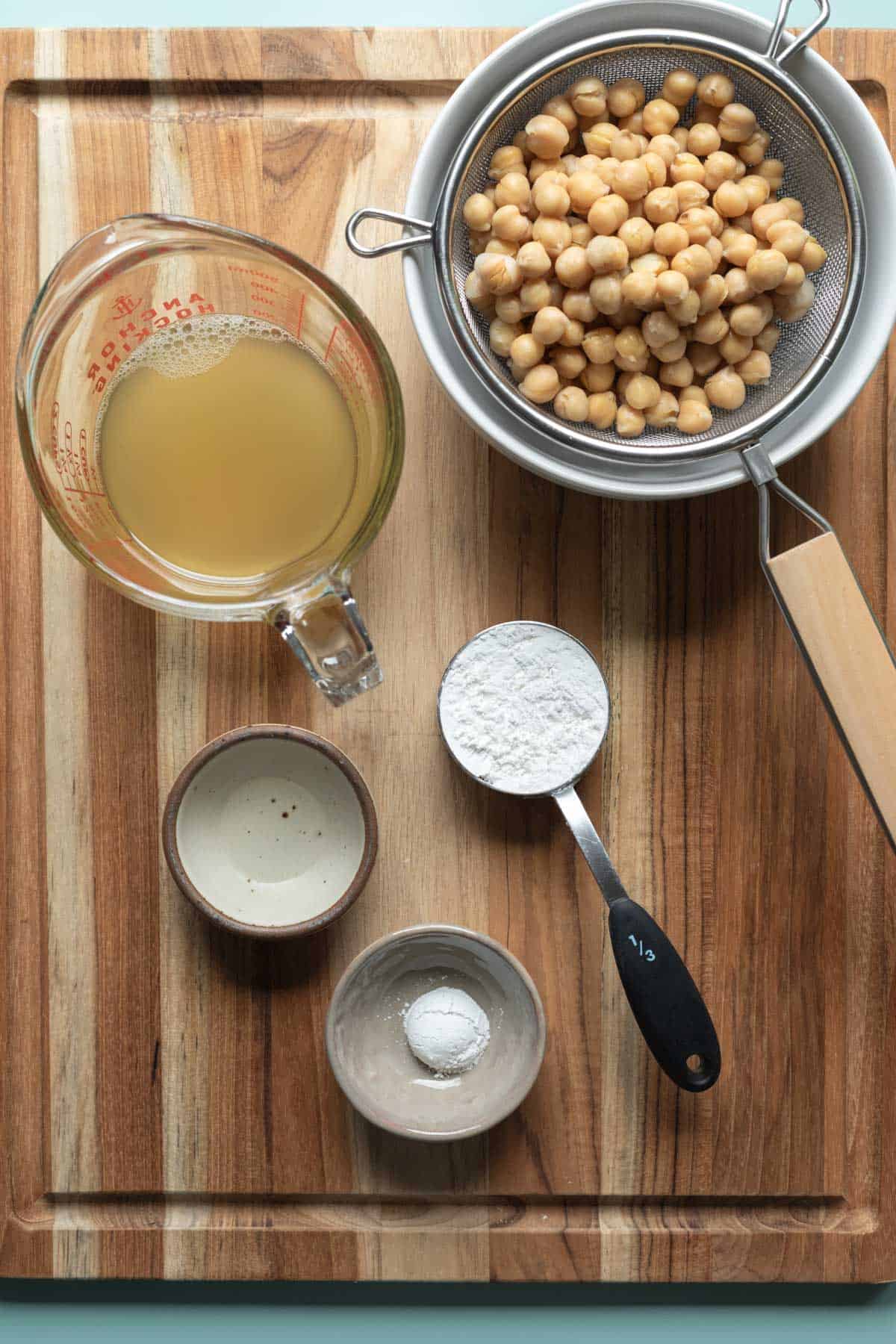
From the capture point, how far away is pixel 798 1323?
1.05m

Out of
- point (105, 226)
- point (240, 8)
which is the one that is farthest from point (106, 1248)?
point (240, 8)

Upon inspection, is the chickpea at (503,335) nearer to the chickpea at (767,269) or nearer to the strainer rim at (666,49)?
the strainer rim at (666,49)

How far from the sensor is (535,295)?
86 centimetres

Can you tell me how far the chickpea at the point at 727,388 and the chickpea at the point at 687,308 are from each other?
62mm

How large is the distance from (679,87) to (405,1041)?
0.86 meters

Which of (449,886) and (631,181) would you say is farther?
(449,886)

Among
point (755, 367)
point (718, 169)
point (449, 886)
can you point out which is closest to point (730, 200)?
point (718, 169)

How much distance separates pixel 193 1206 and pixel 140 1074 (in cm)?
14

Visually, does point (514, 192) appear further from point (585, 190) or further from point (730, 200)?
point (730, 200)

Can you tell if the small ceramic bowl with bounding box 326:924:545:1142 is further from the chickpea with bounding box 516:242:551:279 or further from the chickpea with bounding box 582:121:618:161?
the chickpea with bounding box 582:121:618:161

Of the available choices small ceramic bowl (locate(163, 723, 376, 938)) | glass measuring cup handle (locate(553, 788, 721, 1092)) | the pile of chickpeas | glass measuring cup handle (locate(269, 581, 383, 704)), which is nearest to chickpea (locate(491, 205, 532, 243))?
the pile of chickpeas

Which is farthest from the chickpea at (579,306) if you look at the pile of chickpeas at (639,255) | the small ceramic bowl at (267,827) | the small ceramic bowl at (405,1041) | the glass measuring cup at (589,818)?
the small ceramic bowl at (405,1041)

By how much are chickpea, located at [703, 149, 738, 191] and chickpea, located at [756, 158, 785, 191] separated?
0.11 ft

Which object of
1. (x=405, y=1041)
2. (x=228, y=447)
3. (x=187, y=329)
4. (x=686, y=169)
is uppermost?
(x=686, y=169)
